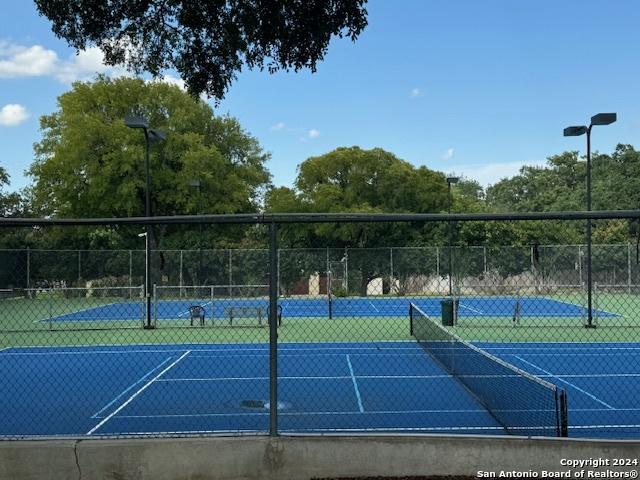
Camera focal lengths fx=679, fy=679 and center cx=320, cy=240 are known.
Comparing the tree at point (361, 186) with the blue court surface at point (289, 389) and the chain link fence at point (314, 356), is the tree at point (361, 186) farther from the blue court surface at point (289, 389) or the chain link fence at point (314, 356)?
the blue court surface at point (289, 389)

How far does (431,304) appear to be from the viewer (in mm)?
29594

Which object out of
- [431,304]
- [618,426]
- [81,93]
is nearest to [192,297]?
[431,304]

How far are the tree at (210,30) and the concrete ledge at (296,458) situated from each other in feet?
19.5

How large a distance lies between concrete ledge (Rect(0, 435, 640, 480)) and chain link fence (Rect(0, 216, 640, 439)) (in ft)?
1.14

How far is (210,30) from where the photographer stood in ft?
32.3

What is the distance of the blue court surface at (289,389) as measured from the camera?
926 cm

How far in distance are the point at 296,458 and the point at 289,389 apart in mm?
6284

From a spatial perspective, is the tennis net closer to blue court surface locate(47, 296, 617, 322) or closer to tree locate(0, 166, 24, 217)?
blue court surface locate(47, 296, 617, 322)

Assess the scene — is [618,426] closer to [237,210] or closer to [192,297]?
[192,297]

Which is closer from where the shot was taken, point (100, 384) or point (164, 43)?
point (164, 43)

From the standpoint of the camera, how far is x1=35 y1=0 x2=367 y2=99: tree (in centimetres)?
936

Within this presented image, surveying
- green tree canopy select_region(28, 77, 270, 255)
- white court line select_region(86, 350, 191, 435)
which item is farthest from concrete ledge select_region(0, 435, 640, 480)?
green tree canopy select_region(28, 77, 270, 255)

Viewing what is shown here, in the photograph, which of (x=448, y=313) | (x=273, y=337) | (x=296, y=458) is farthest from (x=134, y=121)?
(x=296, y=458)

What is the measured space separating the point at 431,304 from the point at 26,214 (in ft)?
132
